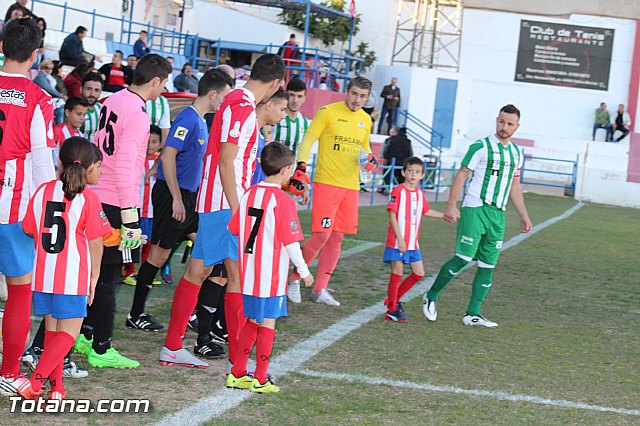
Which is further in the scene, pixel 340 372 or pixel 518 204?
pixel 518 204

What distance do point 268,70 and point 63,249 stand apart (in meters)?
1.78

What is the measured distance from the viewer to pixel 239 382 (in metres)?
5.42

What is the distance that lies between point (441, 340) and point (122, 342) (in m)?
2.39

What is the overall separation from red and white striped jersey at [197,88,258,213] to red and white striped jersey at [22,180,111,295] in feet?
3.52

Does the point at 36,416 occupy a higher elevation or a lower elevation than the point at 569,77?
lower

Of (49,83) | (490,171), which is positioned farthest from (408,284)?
(49,83)

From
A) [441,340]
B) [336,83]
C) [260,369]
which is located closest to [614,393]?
[441,340]

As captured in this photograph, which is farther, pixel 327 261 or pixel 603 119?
→ pixel 603 119

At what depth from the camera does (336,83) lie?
1251 inches

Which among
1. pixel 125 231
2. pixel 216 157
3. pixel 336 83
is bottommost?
pixel 125 231

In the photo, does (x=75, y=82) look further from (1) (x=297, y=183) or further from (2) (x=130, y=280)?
(1) (x=297, y=183)

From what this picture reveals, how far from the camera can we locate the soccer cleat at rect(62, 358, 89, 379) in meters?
5.39

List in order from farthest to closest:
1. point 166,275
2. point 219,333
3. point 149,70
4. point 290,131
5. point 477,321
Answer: point 290,131 < point 166,275 < point 477,321 < point 219,333 < point 149,70

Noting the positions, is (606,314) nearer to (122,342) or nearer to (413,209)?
(413,209)
